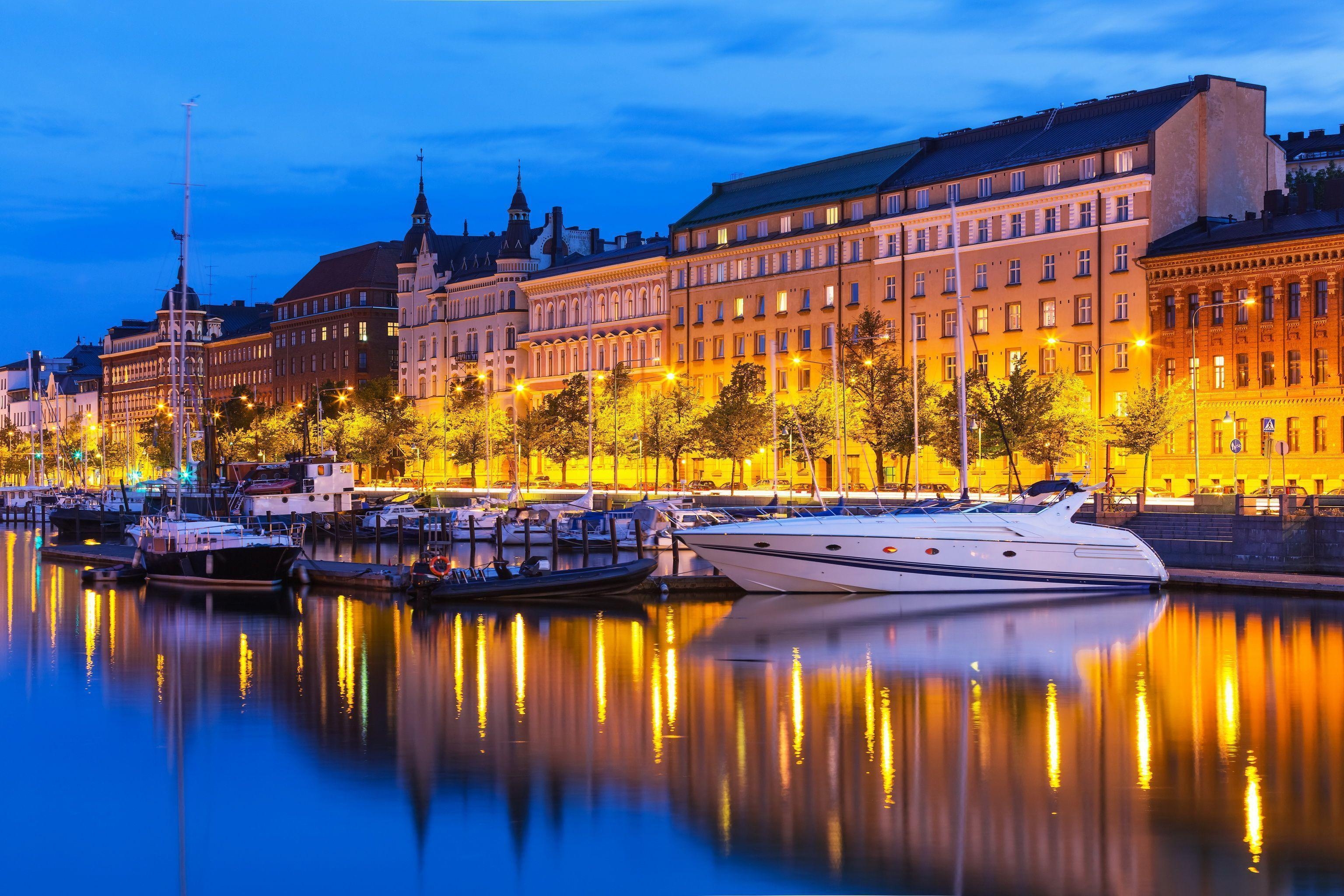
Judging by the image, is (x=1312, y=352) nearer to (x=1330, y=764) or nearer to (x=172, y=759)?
(x=1330, y=764)

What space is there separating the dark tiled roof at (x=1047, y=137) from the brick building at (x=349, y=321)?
85.3m

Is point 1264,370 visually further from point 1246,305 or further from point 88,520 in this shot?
point 88,520

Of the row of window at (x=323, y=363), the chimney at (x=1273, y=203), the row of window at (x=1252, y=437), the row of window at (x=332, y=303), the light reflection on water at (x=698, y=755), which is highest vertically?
the row of window at (x=332, y=303)

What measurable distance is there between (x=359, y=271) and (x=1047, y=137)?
101583 millimetres

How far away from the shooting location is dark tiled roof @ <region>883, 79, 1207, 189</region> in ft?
311

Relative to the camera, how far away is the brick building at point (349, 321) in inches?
7205

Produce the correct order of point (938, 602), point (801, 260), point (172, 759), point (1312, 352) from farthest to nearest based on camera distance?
point (801, 260) < point (1312, 352) < point (938, 602) < point (172, 759)

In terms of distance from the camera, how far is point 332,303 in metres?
188

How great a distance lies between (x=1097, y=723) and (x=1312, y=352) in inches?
2351

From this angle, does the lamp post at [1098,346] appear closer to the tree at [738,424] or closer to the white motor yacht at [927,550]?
the tree at [738,424]

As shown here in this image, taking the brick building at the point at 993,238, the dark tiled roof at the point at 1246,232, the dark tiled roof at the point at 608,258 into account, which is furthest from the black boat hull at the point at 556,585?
the dark tiled roof at the point at 608,258

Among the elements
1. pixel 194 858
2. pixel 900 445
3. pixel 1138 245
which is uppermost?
pixel 1138 245

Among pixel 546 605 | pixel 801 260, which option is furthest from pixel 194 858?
pixel 801 260

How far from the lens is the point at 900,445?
94062mm
